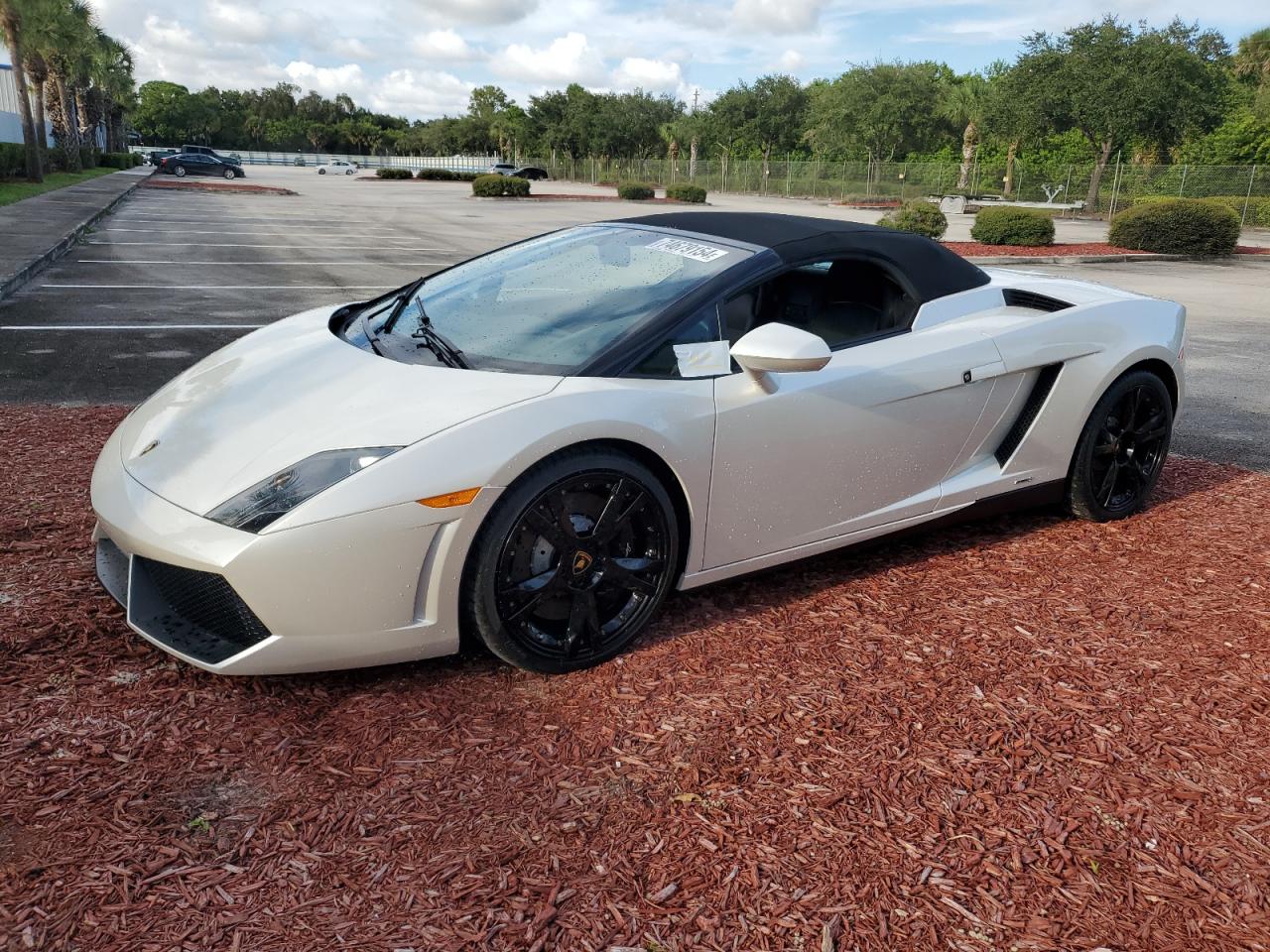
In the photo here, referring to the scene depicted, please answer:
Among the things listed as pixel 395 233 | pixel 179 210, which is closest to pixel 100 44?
pixel 179 210

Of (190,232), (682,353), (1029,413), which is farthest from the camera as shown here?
(190,232)

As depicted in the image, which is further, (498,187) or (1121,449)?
(498,187)

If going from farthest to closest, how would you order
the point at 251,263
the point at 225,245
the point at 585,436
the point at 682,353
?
the point at 225,245 → the point at 251,263 → the point at 682,353 → the point at 585,436

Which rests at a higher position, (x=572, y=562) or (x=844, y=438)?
(x=844, y=438)

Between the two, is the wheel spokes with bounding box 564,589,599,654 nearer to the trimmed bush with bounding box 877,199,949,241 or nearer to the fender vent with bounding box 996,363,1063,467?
the fender vent with bounding box 996,363,1063,467

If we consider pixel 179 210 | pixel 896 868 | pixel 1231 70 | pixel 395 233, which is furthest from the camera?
pixel 1231 70

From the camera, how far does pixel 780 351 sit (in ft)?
10.1

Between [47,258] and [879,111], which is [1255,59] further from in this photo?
[47,258]

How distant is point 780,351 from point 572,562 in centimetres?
91

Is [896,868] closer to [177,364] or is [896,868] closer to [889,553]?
[889,553]

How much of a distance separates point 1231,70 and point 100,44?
75471 millimetres

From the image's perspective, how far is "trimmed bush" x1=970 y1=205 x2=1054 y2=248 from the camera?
2137 centimetres

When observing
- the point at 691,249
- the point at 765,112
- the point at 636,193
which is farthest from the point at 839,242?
the point at 765,112

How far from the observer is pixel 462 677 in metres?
3.10
